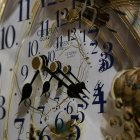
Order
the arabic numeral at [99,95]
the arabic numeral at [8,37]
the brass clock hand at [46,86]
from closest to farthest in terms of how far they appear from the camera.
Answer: the arabic numeral at [99,95] → the brass clock hand at [46,86] → the arabic numeral at [8,37]

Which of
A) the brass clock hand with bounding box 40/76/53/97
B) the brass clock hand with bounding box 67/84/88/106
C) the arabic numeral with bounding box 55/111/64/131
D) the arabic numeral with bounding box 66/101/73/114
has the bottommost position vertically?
the arabic numeral with bounding box 55/111/64/131

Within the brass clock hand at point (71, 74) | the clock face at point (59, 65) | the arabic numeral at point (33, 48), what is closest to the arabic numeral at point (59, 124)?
the clock face at point (59, 65)

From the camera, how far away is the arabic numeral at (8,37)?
56.5 inches

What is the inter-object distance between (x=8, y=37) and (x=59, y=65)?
26cm

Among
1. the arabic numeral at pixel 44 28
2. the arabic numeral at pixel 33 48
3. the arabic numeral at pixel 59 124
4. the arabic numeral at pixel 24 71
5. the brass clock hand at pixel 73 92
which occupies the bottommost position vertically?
the arabic numeral at pixel 59 124

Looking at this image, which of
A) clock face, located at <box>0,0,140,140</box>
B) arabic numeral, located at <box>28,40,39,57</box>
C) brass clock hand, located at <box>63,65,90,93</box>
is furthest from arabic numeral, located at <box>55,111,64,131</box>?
arabic numeral, located at <box>28,40,39,57</box>

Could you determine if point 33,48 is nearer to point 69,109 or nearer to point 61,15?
point 61,15

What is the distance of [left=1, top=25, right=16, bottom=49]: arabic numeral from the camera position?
143 cm

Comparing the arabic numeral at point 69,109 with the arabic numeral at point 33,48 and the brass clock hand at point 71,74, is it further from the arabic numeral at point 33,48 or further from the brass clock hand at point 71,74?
the arabic numeral at point 33,48

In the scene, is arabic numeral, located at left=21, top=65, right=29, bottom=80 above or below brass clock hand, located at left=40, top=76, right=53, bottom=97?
above

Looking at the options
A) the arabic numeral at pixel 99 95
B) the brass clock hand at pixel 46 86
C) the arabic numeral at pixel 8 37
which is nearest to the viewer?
the arabic numeral at pixel 99 95

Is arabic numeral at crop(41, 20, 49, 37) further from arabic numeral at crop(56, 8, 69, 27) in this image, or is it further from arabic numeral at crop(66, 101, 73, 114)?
arabic numeral at crop(66, 101, 73, 114)

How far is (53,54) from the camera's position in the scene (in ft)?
4.32

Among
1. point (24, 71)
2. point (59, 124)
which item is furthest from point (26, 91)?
point (59, 124)
